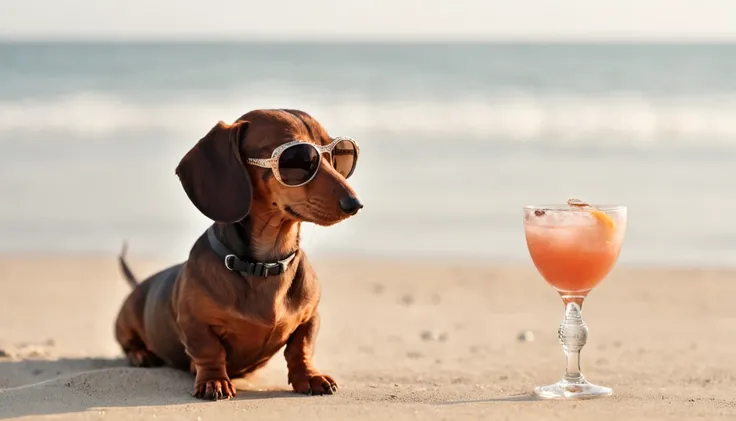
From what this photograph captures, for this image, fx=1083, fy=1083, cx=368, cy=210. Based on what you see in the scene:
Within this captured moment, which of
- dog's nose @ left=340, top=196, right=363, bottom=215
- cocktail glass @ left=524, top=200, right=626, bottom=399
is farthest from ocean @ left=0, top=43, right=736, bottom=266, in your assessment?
cocktail glass @ left=524, top=200, right=626, bottom=399

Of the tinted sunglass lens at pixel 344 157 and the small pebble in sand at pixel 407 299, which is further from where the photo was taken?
the small pebble in sand at pixel 407 299

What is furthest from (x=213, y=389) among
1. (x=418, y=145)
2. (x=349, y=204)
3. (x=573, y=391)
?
(x=418, y=145)

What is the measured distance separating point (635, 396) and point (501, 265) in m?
4.40

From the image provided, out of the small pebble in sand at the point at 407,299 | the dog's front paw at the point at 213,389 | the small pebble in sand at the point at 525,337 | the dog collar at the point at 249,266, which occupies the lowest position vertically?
the dog's front paw at the point at 213,389

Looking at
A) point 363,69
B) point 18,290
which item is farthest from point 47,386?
point 363,69

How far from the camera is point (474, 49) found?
128 ft

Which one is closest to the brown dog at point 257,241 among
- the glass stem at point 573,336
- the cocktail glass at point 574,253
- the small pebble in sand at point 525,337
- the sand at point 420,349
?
the sand at point 420,349

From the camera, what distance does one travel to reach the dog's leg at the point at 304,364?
13.7 feet

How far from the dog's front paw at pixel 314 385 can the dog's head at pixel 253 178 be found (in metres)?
0.69

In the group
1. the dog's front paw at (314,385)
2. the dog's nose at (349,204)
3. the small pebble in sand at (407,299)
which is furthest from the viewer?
the small pebble in sand at (407,299)

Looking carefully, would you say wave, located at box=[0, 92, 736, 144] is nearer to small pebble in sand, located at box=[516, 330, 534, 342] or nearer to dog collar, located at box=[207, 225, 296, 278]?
small pebble in sand, located at box=[516, 330, 534, 342]

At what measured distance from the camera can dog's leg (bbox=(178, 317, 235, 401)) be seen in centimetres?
404

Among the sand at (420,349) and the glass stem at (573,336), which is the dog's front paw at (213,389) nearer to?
the sand at (420,349)

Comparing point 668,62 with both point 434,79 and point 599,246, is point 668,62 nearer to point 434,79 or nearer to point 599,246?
point 434,79
